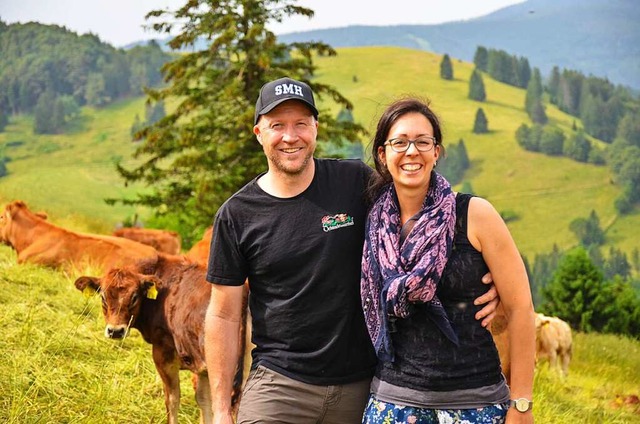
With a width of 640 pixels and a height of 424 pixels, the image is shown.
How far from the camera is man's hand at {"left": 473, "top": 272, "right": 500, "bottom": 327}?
3564 millimetres

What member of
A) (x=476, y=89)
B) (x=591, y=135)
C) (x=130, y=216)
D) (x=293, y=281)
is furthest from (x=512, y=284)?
(x=591, y=135)

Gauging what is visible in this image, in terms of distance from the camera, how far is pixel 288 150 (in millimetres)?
4004

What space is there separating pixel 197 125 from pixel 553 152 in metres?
145

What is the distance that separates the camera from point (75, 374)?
704cm

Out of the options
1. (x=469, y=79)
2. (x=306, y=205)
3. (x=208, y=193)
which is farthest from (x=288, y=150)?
(x=469, y=79)

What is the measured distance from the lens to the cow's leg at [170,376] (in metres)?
6.45

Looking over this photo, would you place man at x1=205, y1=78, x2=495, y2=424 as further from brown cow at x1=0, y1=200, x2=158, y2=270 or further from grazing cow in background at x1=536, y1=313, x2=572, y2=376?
grazing cow in background at x1=536, y1=313, x2=572, y2=376

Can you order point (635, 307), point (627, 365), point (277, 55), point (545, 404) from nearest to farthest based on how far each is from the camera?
point (545, 404), point (627, 365), point (277, 55), point (635, 307)

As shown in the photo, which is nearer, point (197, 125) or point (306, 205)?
point (306, 205)

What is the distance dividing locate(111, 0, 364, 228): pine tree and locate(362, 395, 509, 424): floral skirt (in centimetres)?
1917

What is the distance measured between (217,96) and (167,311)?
18.5 meters

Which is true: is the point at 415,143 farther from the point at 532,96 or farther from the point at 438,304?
the point at 532,96

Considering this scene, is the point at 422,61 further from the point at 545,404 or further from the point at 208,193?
the point at 545,404

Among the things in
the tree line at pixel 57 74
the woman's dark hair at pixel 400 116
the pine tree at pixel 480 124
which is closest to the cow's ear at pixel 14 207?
the woman's dark hair at pixel 400 116
